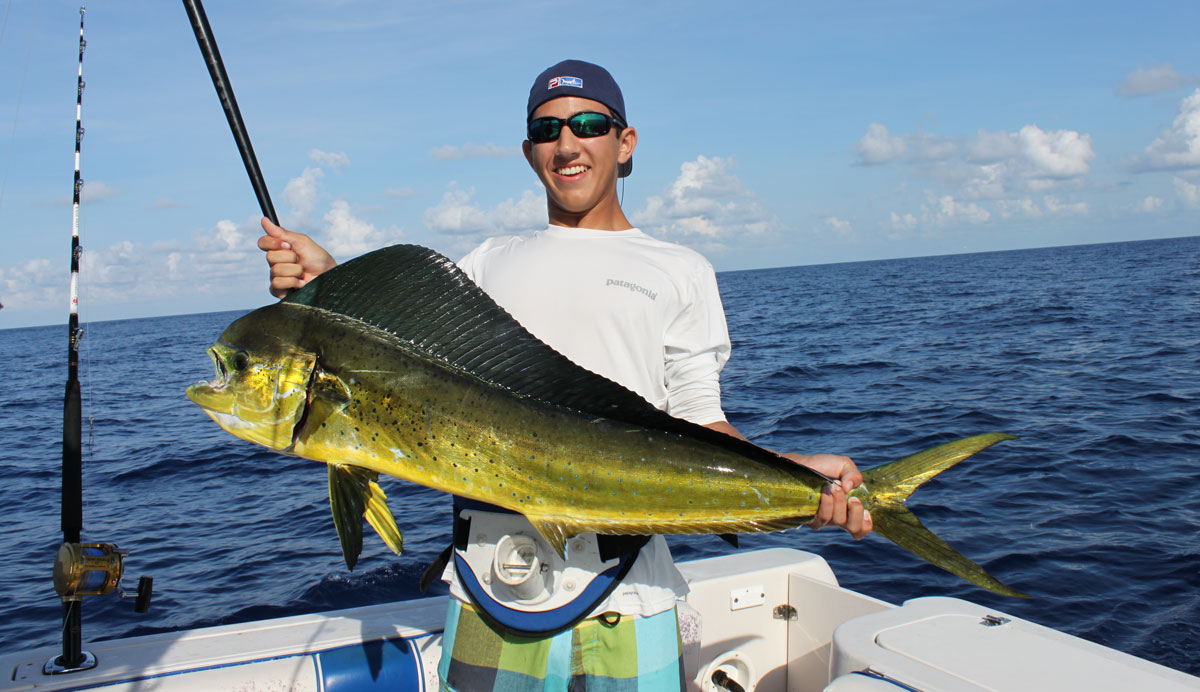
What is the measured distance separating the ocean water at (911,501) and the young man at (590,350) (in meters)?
2.15

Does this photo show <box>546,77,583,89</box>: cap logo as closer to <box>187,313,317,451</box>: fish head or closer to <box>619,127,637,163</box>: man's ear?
<box>619,127,637,163</box>: man's ear

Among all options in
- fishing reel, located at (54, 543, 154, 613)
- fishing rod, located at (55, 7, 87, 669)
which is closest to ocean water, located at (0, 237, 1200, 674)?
fishing rod, located at (55, 7, 87, 669)

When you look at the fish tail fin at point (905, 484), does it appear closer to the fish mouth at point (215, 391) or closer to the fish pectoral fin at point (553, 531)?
the fish pectoral fin at point (553, 531)

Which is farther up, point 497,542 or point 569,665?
point 497,542

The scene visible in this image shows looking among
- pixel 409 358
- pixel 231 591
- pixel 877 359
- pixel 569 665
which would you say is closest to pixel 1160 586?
pixel 569 665

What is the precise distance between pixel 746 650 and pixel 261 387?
2.99m

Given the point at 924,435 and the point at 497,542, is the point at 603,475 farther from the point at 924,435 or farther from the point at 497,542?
the point at 924,435

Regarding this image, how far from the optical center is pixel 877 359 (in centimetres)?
2023

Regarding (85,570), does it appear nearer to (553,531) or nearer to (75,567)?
(75,567)

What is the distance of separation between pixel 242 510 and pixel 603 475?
9.69 m

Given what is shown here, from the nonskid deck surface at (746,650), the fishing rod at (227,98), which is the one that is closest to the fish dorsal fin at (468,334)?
the fishing rod at (227,98)

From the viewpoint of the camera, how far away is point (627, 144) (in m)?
2.52

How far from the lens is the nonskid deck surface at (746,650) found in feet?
8.66

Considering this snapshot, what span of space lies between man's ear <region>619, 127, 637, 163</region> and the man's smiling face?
0.05 meters
